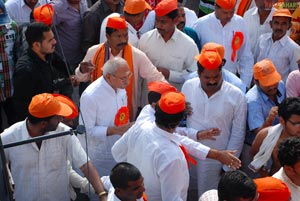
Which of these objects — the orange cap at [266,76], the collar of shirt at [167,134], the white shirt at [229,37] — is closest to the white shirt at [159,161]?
A: the collar of shirt at [167,134]

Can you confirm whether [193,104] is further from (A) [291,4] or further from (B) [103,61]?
(A) [291,4]

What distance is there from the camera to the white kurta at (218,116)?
14.7 feet

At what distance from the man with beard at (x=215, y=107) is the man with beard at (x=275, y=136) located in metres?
0.37

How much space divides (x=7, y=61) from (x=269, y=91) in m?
2.43

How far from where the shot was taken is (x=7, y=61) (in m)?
5.27

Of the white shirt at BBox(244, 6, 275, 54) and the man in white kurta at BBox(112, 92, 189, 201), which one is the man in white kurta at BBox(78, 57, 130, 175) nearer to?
the man in white kurta at BBox(112, 92, 189, 201)

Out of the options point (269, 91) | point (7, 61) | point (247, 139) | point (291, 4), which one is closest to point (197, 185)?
point (247, 139)

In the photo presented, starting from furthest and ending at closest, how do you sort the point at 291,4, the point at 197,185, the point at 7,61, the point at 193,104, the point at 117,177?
the point at 291,4 → the point at 7,61 → the point at 197,185 → the point at 193,104 → the point at 117,177

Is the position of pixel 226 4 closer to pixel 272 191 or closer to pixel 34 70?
pixel 34 70

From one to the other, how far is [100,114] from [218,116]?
946mm

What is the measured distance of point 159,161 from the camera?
3.64m

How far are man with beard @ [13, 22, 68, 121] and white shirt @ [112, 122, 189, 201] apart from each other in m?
1.26

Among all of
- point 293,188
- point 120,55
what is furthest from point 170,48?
point 293,188

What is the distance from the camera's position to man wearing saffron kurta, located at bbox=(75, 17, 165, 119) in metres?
4.99
